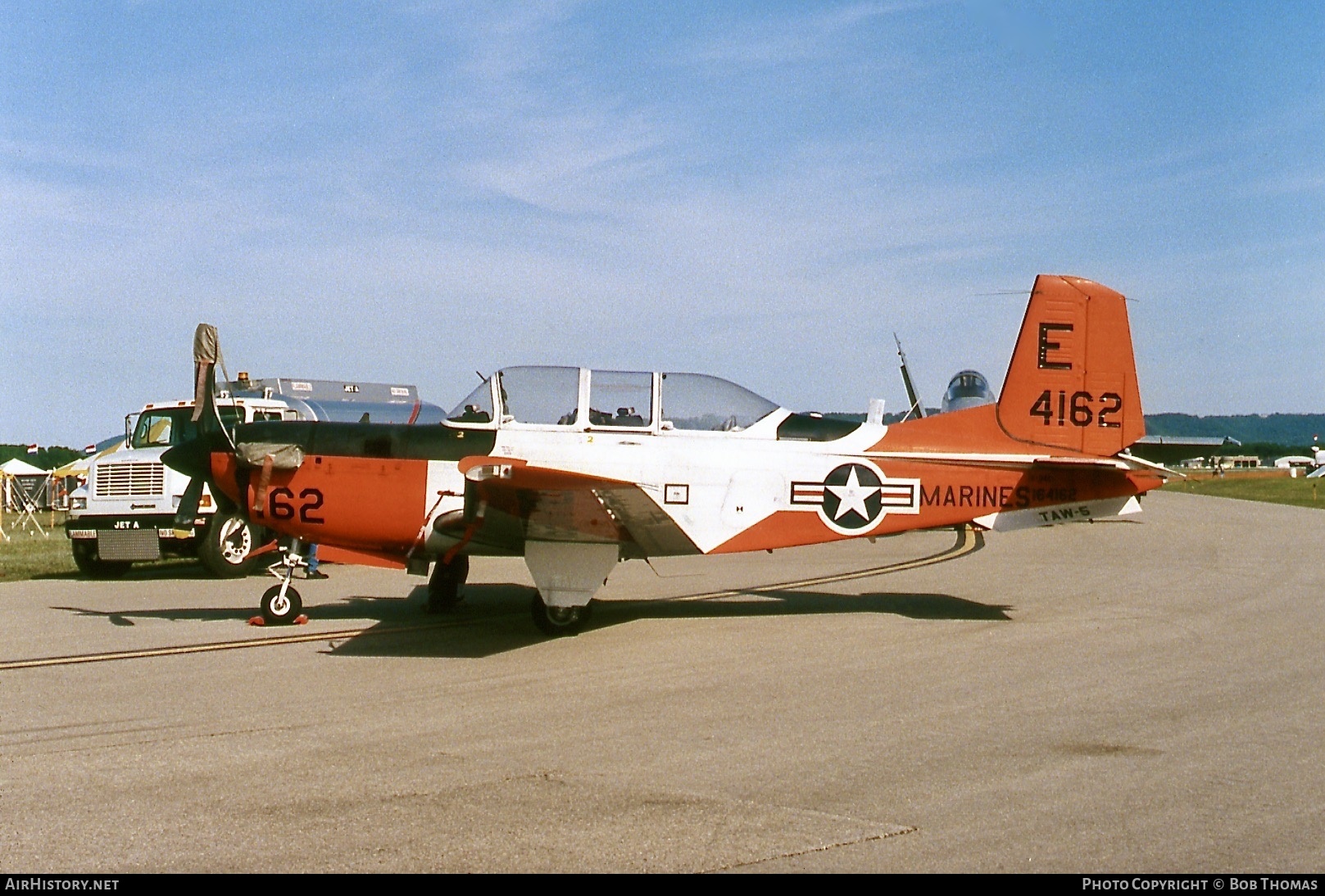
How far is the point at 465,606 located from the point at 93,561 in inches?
294

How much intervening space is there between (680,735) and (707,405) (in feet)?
16.3

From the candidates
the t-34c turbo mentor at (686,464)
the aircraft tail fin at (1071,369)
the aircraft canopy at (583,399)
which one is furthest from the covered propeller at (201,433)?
the aircraft tail fin at (1071,369)

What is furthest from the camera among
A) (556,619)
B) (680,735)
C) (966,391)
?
(966,391)

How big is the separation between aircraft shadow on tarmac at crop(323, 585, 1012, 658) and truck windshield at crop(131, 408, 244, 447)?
209 inches

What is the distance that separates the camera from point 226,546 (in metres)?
16.3

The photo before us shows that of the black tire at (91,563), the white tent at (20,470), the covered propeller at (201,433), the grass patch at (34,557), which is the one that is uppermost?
the covered propeller at (201,433)

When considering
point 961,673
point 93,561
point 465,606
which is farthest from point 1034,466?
point 93,561

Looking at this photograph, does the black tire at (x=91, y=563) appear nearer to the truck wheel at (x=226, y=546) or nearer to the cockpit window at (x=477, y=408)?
the truck wheel at (x=226, y=546)

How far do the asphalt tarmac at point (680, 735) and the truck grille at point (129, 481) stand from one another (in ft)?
11.7

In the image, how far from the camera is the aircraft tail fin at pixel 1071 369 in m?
11.4

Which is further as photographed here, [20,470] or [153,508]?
[20,470]

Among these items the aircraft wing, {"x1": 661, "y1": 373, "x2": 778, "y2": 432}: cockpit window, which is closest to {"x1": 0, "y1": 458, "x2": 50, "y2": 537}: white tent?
the aircraft wing

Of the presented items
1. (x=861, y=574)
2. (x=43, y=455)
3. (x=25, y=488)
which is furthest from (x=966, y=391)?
(x=43, y=455)

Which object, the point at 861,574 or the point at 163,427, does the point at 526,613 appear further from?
the point at 163,427
